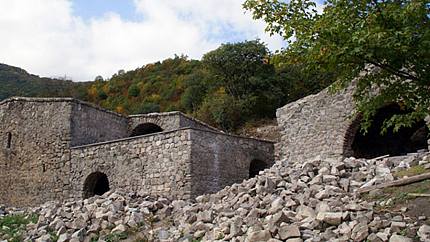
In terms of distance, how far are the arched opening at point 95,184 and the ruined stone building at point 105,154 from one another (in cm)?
3

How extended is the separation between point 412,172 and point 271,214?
2.67 meters

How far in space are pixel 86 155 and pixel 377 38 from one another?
41.6 ft

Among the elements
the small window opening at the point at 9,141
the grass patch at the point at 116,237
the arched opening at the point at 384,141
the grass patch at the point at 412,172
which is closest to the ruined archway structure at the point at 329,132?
the arched opening at the point at 384,141

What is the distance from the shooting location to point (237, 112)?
2548 cm

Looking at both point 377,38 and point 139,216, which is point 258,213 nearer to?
point 139,216

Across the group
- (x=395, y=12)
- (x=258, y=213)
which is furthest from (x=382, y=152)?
(x=395, y=12)

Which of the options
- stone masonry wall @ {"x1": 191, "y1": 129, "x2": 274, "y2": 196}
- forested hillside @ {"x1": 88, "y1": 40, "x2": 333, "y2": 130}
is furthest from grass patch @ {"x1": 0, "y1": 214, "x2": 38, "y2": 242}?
forested hillside @ {"x1": 88, "y1": 40, "x2": 333, "y2": 130}

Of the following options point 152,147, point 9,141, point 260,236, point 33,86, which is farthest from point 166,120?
point 33,86

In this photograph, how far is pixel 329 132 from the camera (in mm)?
15031

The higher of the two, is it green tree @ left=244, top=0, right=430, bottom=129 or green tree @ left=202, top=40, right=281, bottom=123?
green tree @ left=202, top=40, right=281, bottom=123

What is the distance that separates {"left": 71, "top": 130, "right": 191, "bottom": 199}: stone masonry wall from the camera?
14.3m

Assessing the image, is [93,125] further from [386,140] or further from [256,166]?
[386,140]

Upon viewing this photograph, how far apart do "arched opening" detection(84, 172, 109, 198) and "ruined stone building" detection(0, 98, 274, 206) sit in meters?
0.03

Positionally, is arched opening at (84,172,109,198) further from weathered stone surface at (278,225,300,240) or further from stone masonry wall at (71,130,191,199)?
weathered stone surface at (278,225,300,240)
